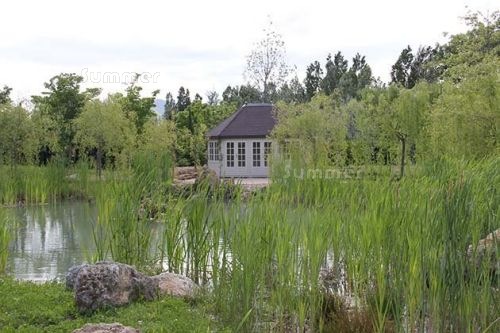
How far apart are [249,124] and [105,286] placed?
18.1m

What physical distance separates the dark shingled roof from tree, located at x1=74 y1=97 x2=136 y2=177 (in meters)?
4.16

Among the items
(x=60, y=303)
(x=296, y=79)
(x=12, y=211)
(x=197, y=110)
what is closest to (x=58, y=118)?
(x=197, y=110)

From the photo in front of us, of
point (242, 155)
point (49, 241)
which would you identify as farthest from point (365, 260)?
point (242, 155)

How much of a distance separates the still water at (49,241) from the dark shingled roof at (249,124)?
8870 mm

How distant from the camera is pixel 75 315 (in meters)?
3.99

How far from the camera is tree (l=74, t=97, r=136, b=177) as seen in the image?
1783 cm

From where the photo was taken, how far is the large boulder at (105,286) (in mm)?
4008

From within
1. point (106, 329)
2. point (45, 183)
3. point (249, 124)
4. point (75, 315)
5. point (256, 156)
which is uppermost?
point (249, 124)

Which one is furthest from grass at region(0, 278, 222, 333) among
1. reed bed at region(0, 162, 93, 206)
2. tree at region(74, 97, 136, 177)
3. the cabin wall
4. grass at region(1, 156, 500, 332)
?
the cabin wall

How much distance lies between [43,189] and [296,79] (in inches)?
861

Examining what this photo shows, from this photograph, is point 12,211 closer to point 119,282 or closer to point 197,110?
point 119,282

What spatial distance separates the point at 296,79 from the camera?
109 ft

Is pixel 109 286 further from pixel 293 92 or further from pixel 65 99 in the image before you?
pixel 293 92

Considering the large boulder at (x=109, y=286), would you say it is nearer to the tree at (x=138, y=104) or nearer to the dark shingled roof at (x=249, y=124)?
the dark shingled roof at (x=249, y=124)
